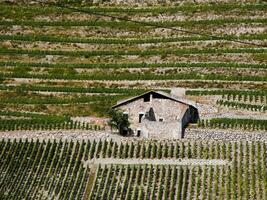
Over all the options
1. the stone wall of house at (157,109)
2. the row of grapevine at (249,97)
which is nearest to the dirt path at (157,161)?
the stone wall of house at (157,109)

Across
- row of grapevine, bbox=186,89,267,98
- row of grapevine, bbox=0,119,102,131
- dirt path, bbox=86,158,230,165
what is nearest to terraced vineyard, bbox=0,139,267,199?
dirt path, bbox=86,158,230,165

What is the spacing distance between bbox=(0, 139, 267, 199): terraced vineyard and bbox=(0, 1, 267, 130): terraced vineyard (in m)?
4.74

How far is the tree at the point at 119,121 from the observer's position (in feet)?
229

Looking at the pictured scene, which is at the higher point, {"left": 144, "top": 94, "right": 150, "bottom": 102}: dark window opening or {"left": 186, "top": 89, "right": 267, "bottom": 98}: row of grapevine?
{"left": 144, "top": 94, "right": 150, "bottom": 102}: dark window opening

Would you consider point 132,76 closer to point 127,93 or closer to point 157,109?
point 127,93

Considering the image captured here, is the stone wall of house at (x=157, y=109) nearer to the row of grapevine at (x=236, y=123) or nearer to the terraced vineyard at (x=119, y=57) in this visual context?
the row of grapevine at (x=236, y=123)

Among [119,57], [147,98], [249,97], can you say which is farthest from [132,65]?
[249,97]

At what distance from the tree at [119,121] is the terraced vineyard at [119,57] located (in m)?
2.93

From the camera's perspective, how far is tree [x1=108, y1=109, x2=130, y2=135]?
69875 mm

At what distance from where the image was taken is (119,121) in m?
69.8

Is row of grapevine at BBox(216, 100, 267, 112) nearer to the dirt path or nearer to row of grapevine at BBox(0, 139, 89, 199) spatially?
the dirt path

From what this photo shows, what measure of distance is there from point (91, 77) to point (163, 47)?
31.8 feet

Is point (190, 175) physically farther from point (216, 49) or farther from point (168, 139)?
point (216, 49)

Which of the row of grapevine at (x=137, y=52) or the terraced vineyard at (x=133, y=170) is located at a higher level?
the row of grapevine at (x=137, y=52)
